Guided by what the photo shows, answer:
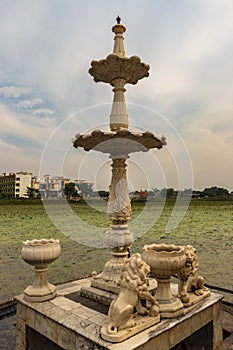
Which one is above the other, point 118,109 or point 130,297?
point 118,109

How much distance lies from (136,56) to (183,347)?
13.4 ft

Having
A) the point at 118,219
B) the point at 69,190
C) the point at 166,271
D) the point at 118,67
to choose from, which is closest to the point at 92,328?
the point at 166,271

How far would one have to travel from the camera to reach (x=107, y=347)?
285cm

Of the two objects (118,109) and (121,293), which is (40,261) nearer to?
(121,293)

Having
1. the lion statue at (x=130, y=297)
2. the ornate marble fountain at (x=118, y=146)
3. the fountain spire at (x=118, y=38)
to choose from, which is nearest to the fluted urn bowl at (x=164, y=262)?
the lion statue at (x=130, y=297)

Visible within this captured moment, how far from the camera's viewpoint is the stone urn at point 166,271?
3.40 m

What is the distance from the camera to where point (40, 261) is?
3.99m

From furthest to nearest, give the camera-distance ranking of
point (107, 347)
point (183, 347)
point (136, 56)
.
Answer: point (136, 56)
point (183, 347)
point (107, 347)

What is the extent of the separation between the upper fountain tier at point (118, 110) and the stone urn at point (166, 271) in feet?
5.28

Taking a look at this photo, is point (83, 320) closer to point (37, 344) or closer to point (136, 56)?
point (37, 344)

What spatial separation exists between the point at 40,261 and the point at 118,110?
8.78ft

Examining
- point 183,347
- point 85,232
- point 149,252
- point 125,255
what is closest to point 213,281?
point 125,255

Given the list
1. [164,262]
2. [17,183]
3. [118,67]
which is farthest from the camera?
[17,183]

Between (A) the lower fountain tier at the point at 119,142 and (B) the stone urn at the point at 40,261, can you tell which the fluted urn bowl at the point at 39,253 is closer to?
(B) the stone urn at the point at 40,261
